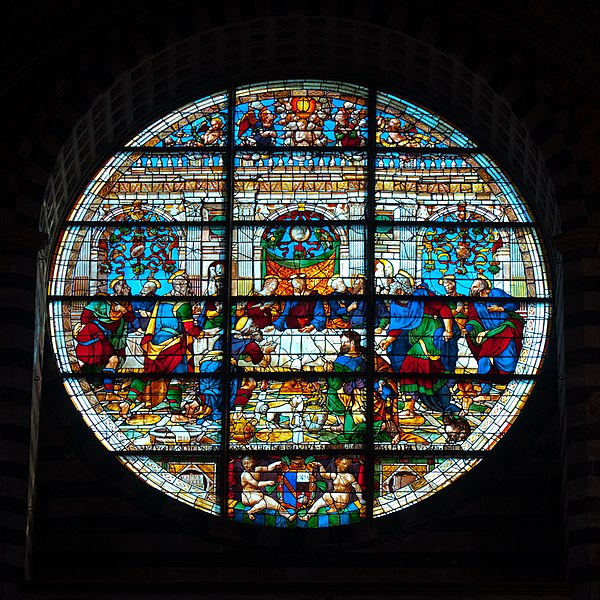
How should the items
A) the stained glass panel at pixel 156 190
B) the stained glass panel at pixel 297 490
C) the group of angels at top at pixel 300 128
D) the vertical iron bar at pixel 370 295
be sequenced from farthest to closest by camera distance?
the group of angels at top at pixel 300 128 → the stained glass panel at pixel 156 190 → the vertical iron bar at pixel 370 295 → the stained glass panel at pixel 297 490

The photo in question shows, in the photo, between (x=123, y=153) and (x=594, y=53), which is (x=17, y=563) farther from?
(x=594, y=53)

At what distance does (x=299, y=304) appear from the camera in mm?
21391

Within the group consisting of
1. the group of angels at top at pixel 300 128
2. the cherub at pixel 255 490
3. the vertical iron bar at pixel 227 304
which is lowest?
the cherub at pixel 255 490

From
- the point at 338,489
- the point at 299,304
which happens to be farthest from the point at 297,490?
the point at 299,304

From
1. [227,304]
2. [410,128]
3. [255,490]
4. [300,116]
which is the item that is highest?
[300,116]

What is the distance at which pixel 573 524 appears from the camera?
19.4 meters

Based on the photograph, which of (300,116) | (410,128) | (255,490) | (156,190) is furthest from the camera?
(300,116)

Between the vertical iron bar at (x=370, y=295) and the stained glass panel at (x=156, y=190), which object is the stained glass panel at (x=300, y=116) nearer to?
the vertical iron bar at (x=370, y=295)

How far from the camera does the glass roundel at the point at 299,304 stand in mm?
20578

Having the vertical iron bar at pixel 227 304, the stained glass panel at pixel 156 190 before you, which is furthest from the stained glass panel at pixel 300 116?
the stained glass panel at pixel 156 190

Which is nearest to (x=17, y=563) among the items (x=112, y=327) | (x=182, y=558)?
(x=182, y=558)

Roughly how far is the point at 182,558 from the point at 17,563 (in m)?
1.81

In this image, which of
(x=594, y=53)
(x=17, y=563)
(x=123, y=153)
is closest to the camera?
(x=17, y=563)

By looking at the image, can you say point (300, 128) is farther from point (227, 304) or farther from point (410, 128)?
point (227, 304)
